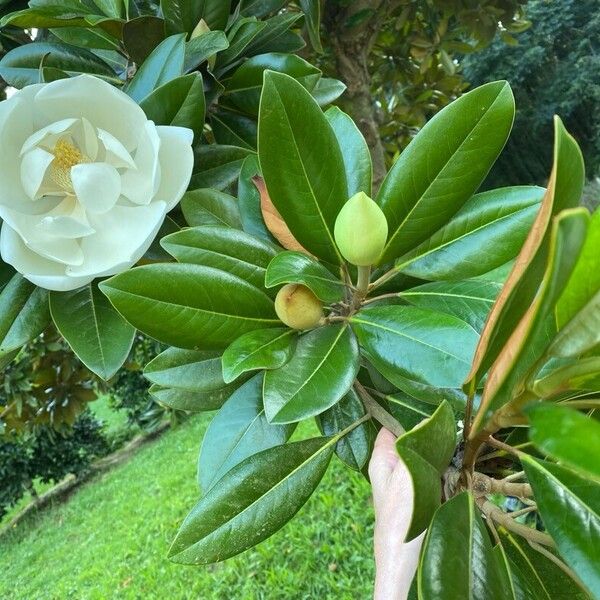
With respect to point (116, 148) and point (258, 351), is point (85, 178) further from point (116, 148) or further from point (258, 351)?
point (258, 351)

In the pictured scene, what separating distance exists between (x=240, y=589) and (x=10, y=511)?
4.87 meters

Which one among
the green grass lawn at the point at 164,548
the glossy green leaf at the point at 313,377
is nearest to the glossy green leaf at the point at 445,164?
the glossy green leaf at the point at 313,377

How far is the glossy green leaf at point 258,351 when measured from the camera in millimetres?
595

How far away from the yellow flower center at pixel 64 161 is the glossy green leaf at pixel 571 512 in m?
0.68

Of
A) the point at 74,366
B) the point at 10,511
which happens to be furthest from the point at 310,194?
the point at 10,511

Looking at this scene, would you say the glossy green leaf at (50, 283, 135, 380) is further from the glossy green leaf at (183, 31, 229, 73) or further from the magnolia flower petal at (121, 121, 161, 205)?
the glossy green leaf at (183, 31, 229, 73)

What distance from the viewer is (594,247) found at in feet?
1.25

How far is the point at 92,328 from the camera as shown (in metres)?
0.78

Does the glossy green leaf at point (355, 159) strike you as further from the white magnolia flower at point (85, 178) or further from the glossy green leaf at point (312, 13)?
the glossy green leaf at point (312, 13)

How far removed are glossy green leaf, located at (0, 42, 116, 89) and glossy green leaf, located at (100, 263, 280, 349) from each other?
49 centimetres

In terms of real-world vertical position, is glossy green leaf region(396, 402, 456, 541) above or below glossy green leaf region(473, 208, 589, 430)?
below

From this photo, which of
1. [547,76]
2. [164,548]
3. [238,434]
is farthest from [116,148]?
[547,76]

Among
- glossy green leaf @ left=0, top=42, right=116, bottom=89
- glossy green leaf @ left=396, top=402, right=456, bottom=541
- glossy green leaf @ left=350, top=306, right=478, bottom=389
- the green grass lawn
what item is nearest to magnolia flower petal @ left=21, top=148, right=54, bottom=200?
glossy green leaf @ left=0, top=42, right=116, bottom=89

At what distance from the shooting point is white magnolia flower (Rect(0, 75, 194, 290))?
74 centimetres
